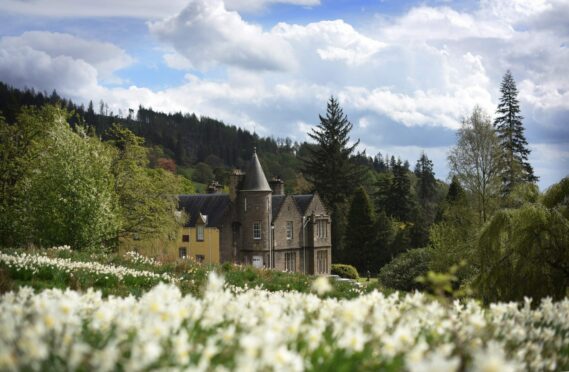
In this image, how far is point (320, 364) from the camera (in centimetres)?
445

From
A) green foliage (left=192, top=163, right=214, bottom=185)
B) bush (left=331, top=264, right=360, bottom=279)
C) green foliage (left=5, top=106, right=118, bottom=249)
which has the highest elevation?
green foliage (left=192, top=163, right=214, bottom=185)

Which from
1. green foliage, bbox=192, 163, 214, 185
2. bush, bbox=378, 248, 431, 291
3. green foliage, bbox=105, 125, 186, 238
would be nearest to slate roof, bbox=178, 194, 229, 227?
green foliage, bbox=105, 125, 186, 238

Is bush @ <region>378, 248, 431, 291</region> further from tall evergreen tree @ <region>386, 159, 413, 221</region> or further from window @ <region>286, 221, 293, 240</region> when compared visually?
tall evergreen tree @ <region>386, 159, 413, 221</region>

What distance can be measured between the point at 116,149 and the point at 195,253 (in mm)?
15010

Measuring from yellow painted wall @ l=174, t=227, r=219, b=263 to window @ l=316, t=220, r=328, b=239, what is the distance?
939 cm

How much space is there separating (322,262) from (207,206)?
11366 mm

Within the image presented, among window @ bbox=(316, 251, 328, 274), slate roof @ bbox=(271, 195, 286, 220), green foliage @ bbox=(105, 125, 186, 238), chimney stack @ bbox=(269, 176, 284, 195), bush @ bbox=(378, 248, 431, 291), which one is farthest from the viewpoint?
window @ bbox=(316, 251, 328, 274)

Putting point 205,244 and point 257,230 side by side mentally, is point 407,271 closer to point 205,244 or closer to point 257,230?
point 257,230

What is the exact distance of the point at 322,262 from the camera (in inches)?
2087

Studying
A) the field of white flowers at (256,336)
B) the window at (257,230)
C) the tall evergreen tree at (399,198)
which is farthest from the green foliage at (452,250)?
the tall evergreen tree at (399,198)

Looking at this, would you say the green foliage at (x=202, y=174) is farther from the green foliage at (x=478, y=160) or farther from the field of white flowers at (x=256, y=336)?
the field of white flowers at (x=256, y=336)

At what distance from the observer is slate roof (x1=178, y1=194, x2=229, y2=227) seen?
49062 millimetres

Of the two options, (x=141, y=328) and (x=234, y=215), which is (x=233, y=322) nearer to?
(x=141, y=328)

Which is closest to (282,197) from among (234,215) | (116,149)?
(234,215)
